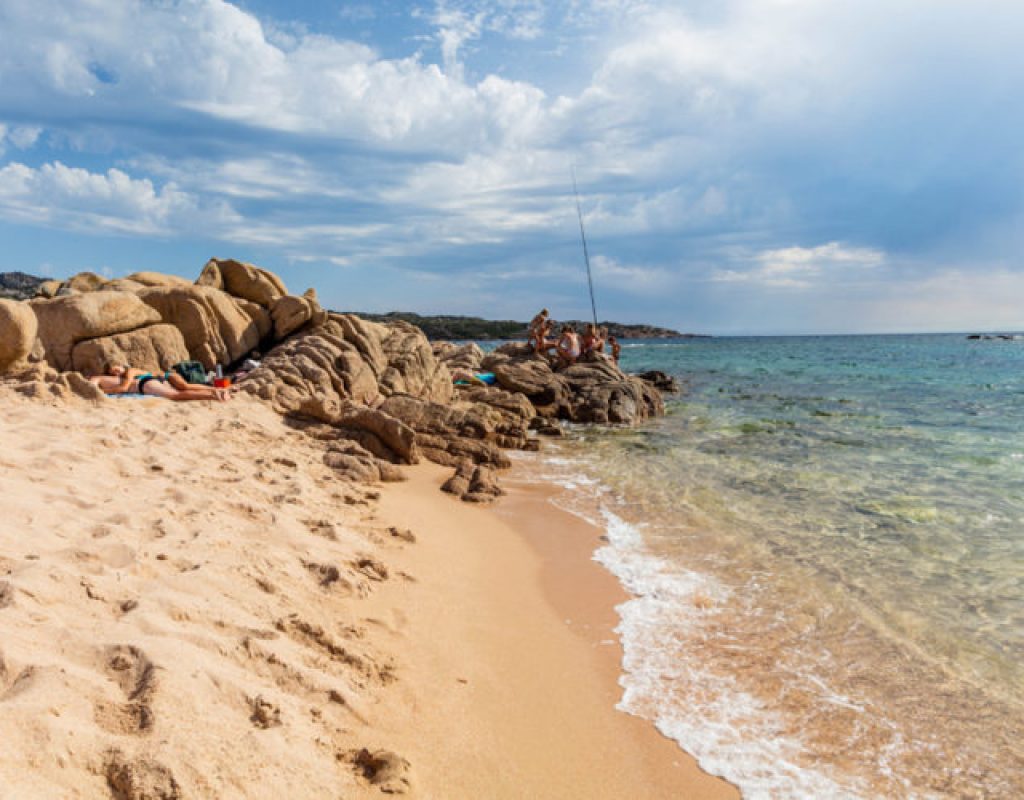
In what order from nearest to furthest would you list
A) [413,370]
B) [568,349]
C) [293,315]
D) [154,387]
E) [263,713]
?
1. [263,713]
2. [154,387]
3. [413,370]
4. [293,315]
5. [568,349]

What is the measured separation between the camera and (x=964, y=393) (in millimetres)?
24375

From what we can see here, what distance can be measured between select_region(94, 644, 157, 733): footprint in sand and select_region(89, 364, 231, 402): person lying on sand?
805cm

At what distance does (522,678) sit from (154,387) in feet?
28.7

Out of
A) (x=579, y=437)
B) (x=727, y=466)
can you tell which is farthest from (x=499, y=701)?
(x=579, y=437)

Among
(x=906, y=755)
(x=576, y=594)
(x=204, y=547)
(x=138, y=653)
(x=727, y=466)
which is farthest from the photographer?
(x=727, y=466)

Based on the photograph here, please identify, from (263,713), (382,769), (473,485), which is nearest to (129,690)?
(263,713)

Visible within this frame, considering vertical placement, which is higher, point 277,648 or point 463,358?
point 463,358

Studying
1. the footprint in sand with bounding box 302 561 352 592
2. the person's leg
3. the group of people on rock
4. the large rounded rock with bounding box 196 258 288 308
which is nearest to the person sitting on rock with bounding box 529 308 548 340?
the group of people on rock

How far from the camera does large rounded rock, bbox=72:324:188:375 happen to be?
11.9 metres

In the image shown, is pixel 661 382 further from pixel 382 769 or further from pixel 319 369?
pixel 382 769

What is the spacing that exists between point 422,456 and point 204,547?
230 inches

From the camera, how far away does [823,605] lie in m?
5.57

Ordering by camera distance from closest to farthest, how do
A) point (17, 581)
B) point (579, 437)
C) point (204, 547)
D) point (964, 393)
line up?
point (17, 581) < point (204, 547) < point (579, 437) < point (964, 393)

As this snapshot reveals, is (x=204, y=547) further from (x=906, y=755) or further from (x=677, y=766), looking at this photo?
(x=906, y=755)
